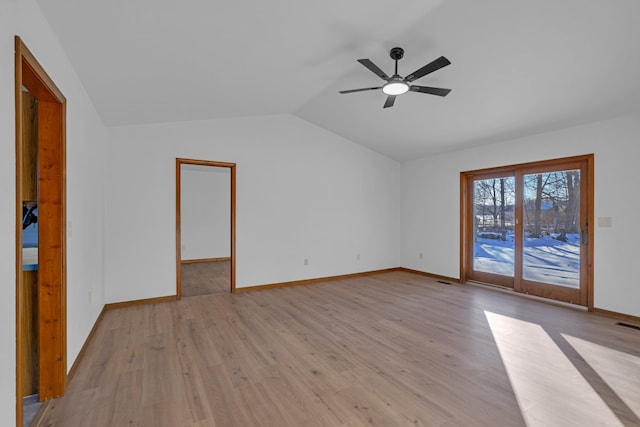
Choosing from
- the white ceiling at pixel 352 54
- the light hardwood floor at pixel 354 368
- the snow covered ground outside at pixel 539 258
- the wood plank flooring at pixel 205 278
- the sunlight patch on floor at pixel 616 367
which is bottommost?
the wood plank flooring at pixel 205 278

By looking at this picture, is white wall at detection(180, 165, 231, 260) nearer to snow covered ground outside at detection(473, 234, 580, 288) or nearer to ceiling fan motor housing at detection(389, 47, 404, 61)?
ceiling fan motor housing at detection(389, 47, 404, 61)

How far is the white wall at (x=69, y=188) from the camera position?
4.17 ft

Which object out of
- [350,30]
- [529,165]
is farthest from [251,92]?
[529,165]

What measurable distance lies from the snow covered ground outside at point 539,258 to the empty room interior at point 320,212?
0.11ft

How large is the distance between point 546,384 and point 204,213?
7.55 meters

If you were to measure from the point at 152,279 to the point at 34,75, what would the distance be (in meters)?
3.12

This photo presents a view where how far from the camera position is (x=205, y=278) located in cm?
574

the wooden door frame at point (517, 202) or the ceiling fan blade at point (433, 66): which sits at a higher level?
the ceiling fan blade at point (433, 66)

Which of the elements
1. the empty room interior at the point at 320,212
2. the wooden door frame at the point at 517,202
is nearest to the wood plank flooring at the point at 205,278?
the empty room interior at the point at 320,212

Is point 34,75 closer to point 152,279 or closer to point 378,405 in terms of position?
point 378,405

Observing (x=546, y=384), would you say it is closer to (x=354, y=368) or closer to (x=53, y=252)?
(x=354, y=368)

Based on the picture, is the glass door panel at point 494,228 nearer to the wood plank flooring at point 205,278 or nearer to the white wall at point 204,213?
the wood plank flooring at point 205,278

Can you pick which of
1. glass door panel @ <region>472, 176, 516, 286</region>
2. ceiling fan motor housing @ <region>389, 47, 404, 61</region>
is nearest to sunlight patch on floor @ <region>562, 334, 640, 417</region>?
glass door panel @ <region>472, 176, 516, 286</region>

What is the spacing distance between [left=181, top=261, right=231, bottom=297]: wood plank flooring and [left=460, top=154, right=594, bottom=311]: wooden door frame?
412 centimetres
